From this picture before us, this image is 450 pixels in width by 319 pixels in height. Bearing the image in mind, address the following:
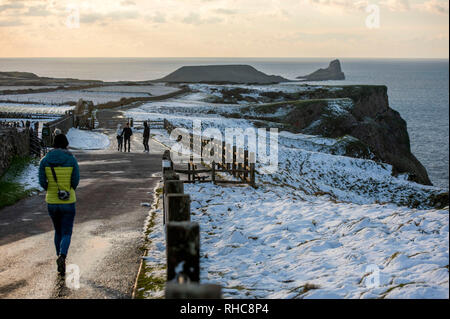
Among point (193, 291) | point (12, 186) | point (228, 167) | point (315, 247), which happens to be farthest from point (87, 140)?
point (193, 291)

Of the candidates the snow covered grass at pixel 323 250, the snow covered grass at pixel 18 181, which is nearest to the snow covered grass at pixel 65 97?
the snow covered grass at pixel 18 181

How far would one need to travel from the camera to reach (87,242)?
979cm

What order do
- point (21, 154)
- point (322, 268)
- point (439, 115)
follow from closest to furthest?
point (322, 268)
point (21, 154)
point (439, 115)

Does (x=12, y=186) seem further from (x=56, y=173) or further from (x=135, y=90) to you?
(x=135, y=90)

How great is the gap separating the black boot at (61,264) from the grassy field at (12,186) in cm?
603

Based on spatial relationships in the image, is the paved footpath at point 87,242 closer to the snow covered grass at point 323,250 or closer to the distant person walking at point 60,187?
the distant person walking at point 60,187

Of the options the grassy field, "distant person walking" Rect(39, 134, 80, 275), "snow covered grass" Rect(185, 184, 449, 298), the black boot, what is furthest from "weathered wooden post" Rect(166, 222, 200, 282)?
the grassy field

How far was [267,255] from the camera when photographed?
9.00 m

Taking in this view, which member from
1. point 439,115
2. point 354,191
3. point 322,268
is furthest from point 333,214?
point 439,115

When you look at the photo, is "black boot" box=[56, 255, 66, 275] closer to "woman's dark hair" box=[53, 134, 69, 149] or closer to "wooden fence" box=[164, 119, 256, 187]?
"woman's dark hair" box=[53, 134, 69, 149]

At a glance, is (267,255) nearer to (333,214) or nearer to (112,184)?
(333,214)

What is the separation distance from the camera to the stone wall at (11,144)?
57.7 feet

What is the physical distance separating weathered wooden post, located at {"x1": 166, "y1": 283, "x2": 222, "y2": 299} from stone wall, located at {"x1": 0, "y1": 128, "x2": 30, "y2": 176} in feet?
48.0

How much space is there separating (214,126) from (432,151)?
4326cm
